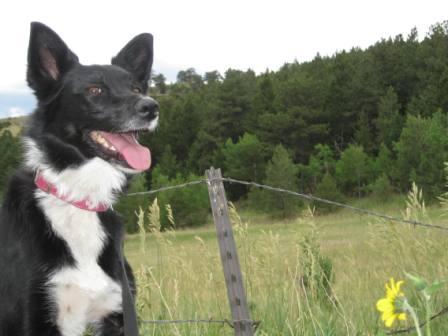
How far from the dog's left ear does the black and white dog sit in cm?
21

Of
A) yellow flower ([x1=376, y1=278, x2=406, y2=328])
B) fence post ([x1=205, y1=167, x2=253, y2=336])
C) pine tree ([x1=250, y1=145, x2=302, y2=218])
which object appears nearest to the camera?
yellow flower ([x1=376, y1=278, x2=406, y2=328])

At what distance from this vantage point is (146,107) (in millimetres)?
3598

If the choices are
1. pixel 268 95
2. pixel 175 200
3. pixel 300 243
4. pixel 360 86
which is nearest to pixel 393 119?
pixel 360 86

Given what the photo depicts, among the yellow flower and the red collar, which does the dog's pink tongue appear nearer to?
the red collar

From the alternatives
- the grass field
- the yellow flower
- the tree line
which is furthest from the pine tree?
the yellow flower

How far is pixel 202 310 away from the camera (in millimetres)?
5160

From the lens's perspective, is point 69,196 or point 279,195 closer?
point 69,196

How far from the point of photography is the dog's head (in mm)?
3520

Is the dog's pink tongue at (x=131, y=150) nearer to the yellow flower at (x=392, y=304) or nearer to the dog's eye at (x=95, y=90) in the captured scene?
the dog's eye at (x=95, y=90)

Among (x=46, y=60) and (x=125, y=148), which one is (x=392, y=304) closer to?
(x=125, y=148)

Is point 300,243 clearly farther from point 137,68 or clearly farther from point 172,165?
point 172,165

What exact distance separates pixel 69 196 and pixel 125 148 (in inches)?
18.1

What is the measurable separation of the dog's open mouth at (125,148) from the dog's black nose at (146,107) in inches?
5.6

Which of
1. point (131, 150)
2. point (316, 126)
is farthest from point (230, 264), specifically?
point (316, 126)
